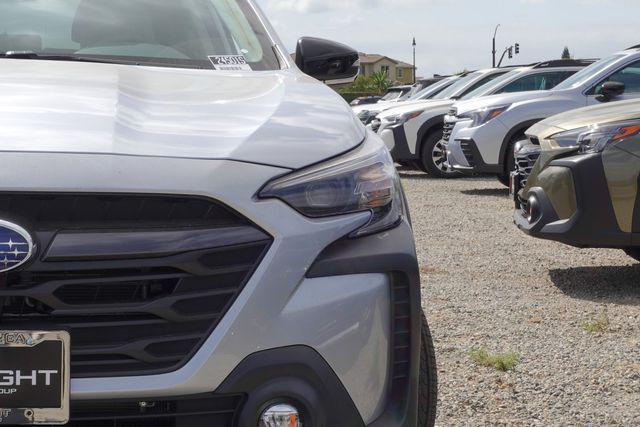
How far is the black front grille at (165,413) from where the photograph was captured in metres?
2.06

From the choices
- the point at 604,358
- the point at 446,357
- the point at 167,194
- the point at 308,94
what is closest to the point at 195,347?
the point at 167,194

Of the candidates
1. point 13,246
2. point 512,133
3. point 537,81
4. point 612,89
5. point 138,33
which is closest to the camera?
point 13,246

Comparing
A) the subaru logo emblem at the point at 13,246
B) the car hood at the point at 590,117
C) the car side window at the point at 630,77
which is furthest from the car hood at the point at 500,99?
the subaru logo emblem at the point at 13,246

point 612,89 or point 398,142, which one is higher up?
point 612,89

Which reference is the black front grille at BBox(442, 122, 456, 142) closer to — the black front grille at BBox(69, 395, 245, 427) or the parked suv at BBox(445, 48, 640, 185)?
the parked suv at BBox(445, 48, 640, 185)

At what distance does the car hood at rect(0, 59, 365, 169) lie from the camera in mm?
2160

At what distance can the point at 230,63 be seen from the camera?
3326 mm

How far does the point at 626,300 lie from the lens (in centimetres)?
575

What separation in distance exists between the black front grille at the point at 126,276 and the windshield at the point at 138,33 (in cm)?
133

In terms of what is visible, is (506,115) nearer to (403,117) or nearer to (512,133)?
(512,133)

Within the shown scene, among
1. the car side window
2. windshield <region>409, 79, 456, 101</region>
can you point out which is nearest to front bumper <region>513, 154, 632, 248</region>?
the car side window

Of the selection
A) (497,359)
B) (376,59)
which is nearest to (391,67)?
(376,59)

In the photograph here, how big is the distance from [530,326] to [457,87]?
11.9m

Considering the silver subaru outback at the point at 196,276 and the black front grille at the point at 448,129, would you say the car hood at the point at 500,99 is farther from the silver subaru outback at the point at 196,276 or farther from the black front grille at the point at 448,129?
the silver subaru outback at the point at 196,276
